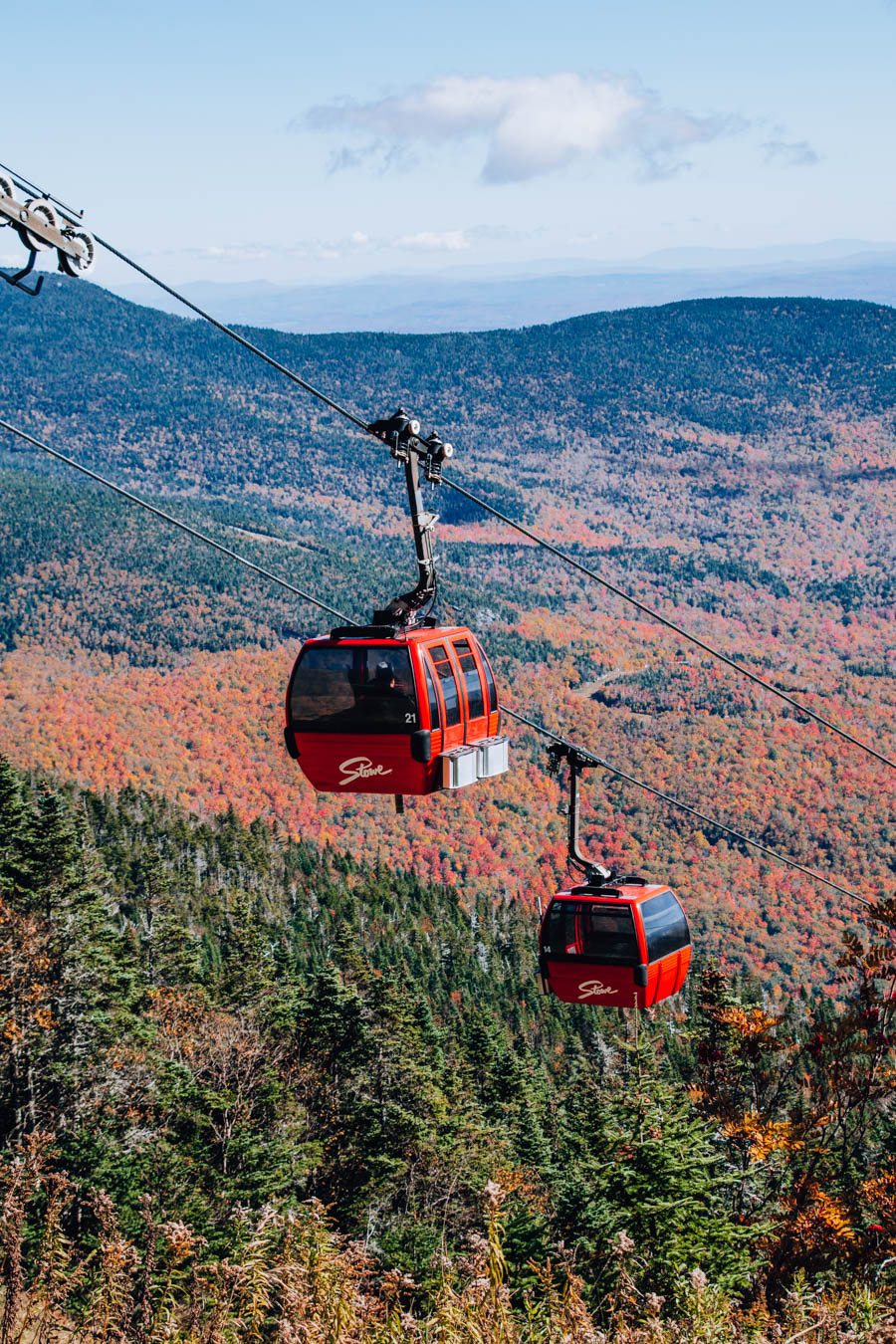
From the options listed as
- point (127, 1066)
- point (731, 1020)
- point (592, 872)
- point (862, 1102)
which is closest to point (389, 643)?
point (592, 872)

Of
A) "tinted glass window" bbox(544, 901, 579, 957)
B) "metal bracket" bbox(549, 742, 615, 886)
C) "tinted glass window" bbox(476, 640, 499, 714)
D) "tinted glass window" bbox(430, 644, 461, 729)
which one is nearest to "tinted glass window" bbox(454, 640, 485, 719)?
"tinted glass window" bbox(476, 640, 499, 714)

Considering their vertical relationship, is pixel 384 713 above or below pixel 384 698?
below

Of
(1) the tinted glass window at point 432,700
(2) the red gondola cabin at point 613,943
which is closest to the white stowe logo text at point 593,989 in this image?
(2) the red gondola cabin at point 613,943

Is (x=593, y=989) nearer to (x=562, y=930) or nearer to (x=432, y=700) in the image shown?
(x=562, y=930)

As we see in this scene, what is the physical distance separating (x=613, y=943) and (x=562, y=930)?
912 mm

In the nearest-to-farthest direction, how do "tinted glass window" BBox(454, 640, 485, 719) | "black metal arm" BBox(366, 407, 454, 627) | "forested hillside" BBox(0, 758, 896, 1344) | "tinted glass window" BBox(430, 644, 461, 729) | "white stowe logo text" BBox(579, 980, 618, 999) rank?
1. "forested hillside" BBox(0, 758, 896, 1344)
2. "black metal arm" BBox(366, 407, 454, 627)
3. "tinted glass window" BBox(430, 644, 461, 729)
4. "tinted glass window" BBox(454, 640, 485, 719)
5. "white stowe logo text" BBox(579, 980, 618, 999)

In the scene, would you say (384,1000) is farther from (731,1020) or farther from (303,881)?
(303,881)

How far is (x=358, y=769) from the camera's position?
59.4 feet

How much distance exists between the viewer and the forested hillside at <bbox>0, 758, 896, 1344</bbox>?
9.66 meters

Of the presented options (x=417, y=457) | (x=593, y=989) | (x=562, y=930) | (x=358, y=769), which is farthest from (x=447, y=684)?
(x=593, y=989)

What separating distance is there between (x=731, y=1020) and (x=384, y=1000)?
2409 cm

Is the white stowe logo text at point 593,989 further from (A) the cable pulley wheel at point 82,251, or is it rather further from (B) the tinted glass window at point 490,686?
(A) the cable pulley wheel at point 82,251

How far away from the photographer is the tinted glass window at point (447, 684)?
18.0 m

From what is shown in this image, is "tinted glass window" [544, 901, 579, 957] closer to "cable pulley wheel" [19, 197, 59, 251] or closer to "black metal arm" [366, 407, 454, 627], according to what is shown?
"black metal arm" [366, 407, 454, 627]
